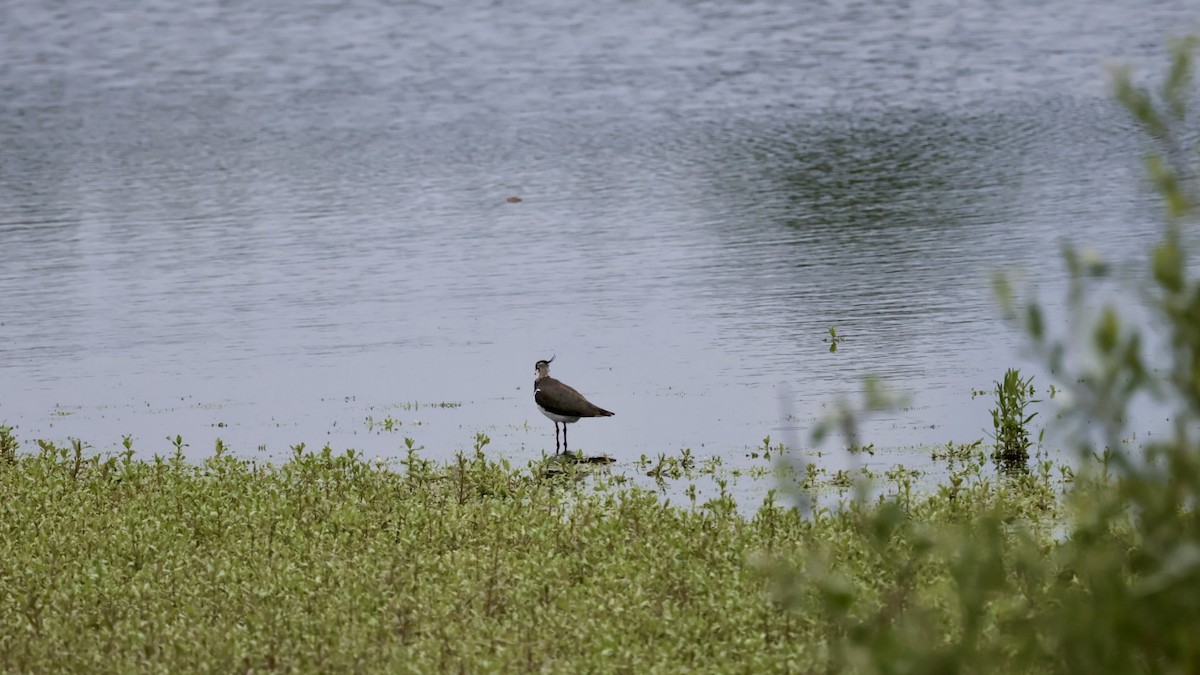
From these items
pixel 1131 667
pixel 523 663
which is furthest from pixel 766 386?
pixel 1131 667

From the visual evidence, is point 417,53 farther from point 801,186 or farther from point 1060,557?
point 1060,557

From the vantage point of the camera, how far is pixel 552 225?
95.3 feet

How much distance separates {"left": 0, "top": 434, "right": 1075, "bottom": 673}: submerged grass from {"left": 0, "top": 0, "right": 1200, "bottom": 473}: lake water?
7.78 ft

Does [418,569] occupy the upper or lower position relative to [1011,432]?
lower

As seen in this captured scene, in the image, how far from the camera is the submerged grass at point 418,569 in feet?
28.9

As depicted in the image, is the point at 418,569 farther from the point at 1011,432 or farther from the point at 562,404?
the point at 1011,432

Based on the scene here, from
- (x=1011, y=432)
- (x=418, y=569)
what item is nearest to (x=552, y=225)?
(x=1011, y=432)

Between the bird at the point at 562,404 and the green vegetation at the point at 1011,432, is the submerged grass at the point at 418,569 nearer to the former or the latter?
the green vegetation at the point at 1011,432

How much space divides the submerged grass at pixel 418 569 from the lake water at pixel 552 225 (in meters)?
2.37

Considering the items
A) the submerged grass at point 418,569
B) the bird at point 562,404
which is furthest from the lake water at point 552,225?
the submerged grass at point 418,569

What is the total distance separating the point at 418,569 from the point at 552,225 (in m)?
19.0

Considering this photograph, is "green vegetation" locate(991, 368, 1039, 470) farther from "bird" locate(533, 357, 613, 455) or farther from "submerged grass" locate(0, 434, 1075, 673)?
"bird" locate(533, 357, 613, 455)

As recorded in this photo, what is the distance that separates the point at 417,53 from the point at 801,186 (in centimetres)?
3199

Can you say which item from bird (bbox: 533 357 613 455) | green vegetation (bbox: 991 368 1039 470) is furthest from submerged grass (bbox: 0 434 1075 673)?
bird (bbox: 533 357 613 455)
